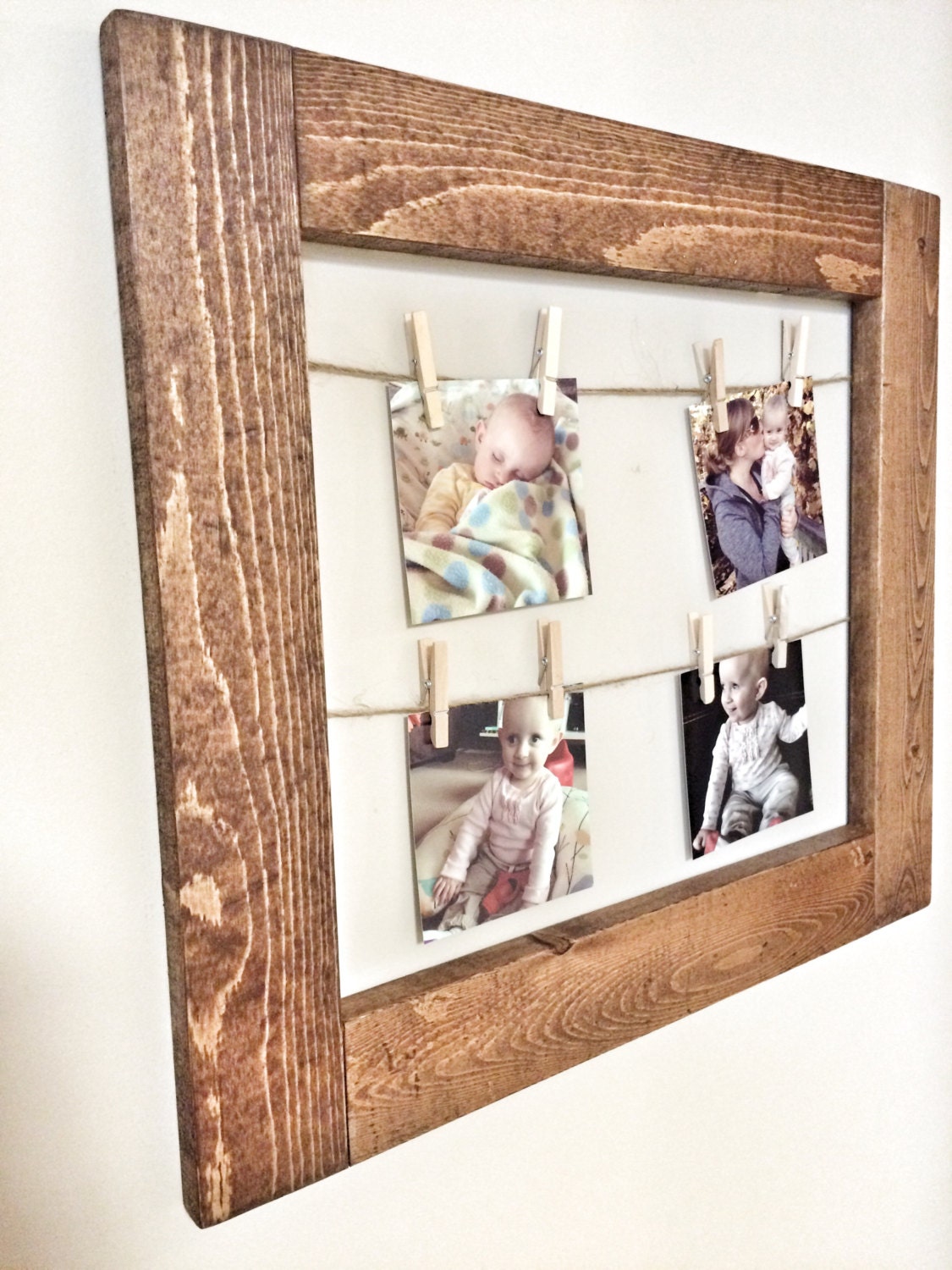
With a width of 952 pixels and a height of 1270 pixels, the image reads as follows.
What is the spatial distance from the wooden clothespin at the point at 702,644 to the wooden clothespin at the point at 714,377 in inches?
5.6

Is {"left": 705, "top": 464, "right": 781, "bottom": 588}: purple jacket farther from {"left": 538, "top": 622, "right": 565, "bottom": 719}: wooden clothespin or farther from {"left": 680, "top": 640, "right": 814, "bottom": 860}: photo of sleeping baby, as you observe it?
{"left": 538, "top": 622, "right": 565, "bottom": 719}: wooden clothespin

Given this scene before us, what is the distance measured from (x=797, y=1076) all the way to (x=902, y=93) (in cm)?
88

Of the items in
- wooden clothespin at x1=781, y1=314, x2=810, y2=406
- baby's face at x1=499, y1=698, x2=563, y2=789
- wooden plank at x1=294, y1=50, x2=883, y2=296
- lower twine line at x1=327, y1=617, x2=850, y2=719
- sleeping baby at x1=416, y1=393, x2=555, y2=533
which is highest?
wooden plank at x1=294, y1=50, x2=883, y2=296

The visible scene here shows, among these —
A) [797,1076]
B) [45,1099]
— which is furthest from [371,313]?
[797,1076]

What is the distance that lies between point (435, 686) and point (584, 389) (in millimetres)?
228

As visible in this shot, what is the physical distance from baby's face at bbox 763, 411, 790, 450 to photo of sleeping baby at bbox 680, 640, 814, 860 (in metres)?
0.16

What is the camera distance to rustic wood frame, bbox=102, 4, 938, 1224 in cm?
49

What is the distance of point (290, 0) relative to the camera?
542 mm

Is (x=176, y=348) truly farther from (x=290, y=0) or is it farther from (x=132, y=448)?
(x=290, y=0)

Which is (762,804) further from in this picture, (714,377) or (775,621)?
(714,377)

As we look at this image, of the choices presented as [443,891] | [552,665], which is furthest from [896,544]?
[443,891]

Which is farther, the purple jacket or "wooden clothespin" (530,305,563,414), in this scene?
the purple jacket

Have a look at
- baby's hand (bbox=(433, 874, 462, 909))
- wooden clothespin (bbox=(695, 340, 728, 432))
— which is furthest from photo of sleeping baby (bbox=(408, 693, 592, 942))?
wooden clothespin (bbox=(695, 340, 728, 432))

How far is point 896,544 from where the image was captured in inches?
33.0
